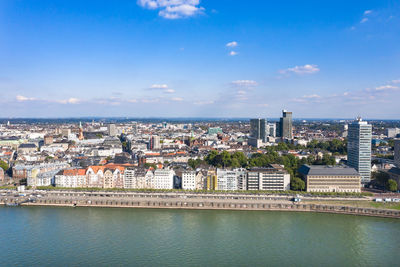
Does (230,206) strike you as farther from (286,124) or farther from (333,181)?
(286,124)

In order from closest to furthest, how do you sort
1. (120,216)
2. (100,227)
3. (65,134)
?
(100,227) < (120,216) < (65,134)

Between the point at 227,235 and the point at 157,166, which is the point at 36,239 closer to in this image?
the point at 227,235

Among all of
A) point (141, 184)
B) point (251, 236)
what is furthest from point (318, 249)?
point (141, 184)

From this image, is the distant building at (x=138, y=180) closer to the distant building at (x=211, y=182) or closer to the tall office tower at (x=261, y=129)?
the distant building at (x=211, y=182)

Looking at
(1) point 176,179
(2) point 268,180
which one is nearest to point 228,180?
(2) point 268,180

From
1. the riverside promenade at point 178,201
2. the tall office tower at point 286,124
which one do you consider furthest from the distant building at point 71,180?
the tall office tower at point 286,124

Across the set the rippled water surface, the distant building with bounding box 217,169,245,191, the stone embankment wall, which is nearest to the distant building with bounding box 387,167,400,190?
the stone embankment wall

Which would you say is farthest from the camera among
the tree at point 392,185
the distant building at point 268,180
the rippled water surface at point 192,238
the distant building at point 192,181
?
the distant building at point 192,181
